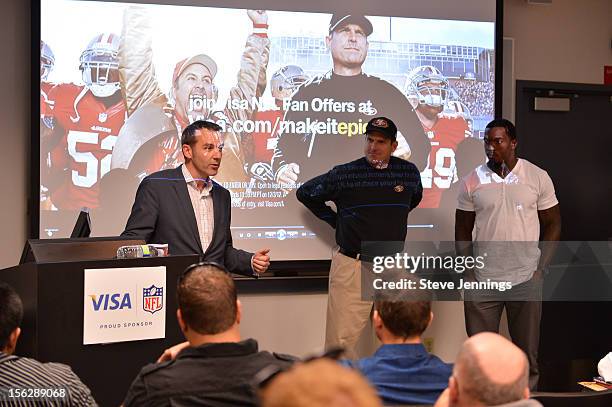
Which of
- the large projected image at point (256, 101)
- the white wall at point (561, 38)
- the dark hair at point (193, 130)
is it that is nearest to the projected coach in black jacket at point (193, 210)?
the dark hair at point (193, 130)

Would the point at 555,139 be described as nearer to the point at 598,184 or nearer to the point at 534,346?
the point at 598,184

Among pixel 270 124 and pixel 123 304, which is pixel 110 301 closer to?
pixel 123 304

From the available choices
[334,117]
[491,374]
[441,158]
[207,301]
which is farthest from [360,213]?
[491,374]

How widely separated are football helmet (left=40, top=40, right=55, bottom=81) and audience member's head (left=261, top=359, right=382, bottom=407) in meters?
4.07

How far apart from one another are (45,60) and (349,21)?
6.32 ft

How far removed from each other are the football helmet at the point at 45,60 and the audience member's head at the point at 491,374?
357cm

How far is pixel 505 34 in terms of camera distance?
18.4 ft

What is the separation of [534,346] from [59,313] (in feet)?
10.3

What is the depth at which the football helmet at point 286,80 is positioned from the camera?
16.4 ft

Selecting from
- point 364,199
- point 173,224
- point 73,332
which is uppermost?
point 364,199

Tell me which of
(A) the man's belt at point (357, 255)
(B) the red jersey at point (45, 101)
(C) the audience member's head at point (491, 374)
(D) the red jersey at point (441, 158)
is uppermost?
(B) the red jersey at point (45, 101)

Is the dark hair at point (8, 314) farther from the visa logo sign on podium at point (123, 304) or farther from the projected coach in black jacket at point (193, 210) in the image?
the projected coach in black jacket at point (193, 210)

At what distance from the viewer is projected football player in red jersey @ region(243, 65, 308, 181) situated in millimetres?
→ 4965

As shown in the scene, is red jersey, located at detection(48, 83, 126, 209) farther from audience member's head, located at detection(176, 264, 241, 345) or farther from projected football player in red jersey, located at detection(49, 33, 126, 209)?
audience member's head, located at detection(176, 264, 241, 345)
